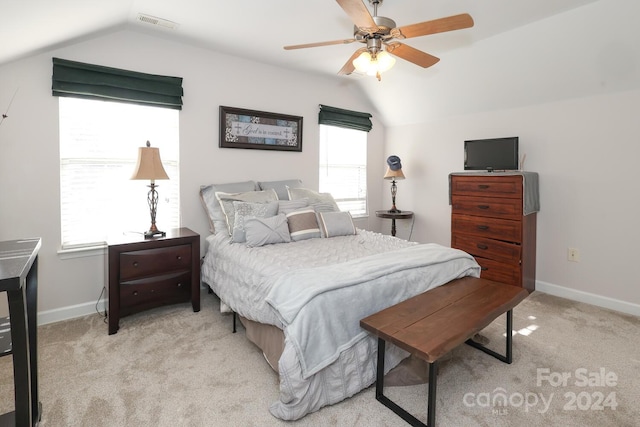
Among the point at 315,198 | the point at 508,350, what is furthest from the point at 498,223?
the point at 315,198

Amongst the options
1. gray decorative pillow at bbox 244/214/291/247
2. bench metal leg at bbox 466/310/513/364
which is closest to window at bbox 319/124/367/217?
gray decorative pillow at bbox 244/214/291/247

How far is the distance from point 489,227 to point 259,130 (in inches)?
104

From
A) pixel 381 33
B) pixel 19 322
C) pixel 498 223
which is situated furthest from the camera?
pixel 498 223

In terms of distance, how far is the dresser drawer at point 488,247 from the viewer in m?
3.22

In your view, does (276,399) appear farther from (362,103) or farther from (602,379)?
(362,103)

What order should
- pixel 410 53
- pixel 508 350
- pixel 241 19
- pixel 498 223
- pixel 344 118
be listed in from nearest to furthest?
1. pixel 508 350
2. pixel 410 53
3. pixel 241 19
4. pixel 498 223
5. pixel 344 118

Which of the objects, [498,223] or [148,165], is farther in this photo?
[498,223]

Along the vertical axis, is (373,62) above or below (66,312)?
above

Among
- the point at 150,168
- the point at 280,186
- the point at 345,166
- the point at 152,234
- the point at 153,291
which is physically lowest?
the point at 153,291

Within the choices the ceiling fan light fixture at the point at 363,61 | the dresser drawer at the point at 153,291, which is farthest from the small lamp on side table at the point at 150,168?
the ceiling fan light fixture at the point at 363,61

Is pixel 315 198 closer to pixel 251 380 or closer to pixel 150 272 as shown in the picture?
pixel 150 272

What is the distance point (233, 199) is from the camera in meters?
3.06

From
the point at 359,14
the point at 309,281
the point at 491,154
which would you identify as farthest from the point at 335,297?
the point at 491,154

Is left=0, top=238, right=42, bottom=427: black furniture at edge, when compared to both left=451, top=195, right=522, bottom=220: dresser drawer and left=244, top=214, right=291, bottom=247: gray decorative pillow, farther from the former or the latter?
left=451, top=195, right=522, bottom=220: dresser drawer
